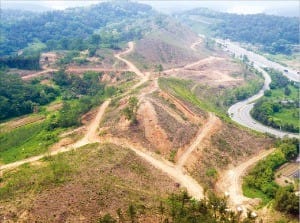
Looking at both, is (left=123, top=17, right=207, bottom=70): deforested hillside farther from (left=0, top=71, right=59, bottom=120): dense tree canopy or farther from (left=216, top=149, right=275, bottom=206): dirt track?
(left=216, top=149, right=275, bottom=206): dirt track

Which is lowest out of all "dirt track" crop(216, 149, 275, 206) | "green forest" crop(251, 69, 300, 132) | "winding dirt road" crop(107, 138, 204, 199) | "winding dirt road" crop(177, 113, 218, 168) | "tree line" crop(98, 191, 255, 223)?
"green forest" crop(251, 69, 300, 132)

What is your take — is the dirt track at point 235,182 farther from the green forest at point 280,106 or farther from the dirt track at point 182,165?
the green forest at point 280,106

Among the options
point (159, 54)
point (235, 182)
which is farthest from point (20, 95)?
point (159, 54)

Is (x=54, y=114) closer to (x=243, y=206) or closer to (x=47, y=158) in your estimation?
(x=47, y=158)

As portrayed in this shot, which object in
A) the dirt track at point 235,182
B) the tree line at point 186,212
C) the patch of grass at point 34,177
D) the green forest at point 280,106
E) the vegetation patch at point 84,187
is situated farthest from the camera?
the green forest at point 280,106

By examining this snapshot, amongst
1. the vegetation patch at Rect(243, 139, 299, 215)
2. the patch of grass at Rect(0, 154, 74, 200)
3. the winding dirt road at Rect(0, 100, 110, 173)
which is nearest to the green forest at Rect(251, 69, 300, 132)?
the vegetation patch at Rect(243, 139, 299, 215)

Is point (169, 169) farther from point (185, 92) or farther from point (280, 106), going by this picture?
point (280, 106)

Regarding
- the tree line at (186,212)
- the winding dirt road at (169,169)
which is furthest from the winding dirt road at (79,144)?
the tree line at (186,212)

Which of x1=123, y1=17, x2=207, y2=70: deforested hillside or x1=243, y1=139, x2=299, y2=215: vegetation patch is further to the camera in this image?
x1=123, y1=17, x2=207, y2=70: deforested hillside

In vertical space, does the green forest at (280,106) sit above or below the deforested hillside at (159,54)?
below

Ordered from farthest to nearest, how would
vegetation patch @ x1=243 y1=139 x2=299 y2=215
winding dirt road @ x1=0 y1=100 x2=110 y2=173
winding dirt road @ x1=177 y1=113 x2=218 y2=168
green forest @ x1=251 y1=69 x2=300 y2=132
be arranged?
green forest @ x1=251 y1=69 x2=300 y2=132
winding dirt road @ x1=177 y1=113 x2=218 y2=168
winding dirt road @ x1=0 y1=100 x2=110 y2=173
vegetation patch @ x1=243 y1=139 x2=299 y2=215

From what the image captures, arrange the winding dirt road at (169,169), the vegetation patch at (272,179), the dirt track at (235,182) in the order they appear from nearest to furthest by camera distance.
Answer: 1. the vegetation patch at (272,179)
2. the winding dirt road at (169,169)
3. the dirt track at (235,182)
